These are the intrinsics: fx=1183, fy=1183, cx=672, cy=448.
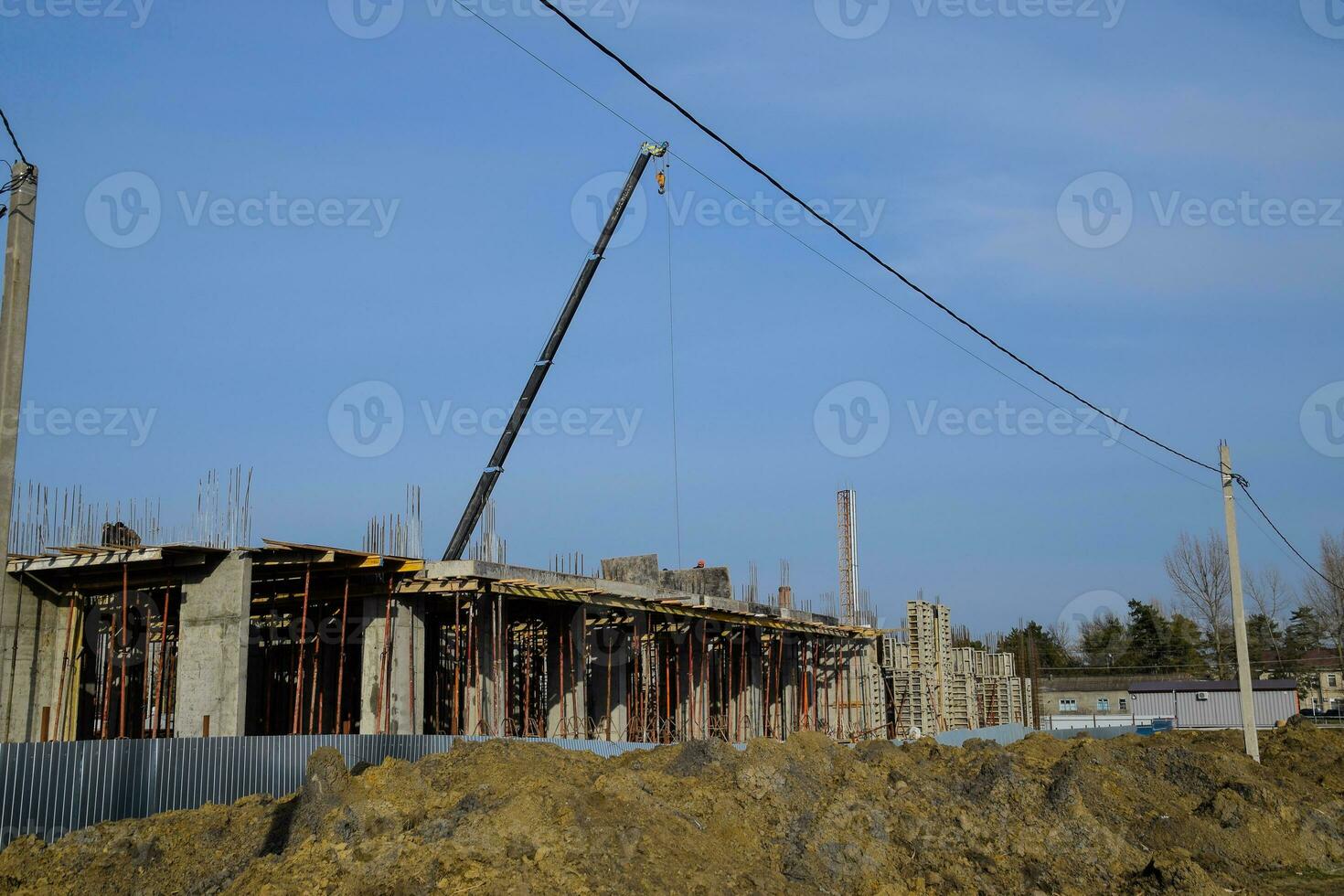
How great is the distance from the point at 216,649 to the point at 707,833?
37.1ft

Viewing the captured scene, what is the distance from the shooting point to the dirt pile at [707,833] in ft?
36.4

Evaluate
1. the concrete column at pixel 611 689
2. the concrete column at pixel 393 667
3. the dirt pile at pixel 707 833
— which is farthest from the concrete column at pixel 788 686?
the dirt pile at pixel 707 833

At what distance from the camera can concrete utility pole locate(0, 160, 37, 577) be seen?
11414mm

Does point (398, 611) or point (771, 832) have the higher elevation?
point (398, 611)

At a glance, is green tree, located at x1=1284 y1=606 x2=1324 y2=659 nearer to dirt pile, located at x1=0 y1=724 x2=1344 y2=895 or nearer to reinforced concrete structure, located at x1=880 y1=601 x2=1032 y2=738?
reinforced concrete structure, located at x1=880 y1=601 x2=1032 y2=738

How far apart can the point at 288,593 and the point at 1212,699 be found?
1721 inches

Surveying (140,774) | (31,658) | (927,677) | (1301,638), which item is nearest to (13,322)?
(140,774)

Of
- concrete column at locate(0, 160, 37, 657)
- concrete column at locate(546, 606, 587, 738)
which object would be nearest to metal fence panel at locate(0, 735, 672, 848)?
concrete column at locate(0, 160, 37, 657)

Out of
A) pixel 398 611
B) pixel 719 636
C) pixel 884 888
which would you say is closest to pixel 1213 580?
Answer: pixel 719 636

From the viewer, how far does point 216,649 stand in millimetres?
21266

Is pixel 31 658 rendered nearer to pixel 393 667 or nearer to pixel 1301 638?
pixel 393 667

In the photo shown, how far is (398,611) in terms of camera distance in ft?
79.4

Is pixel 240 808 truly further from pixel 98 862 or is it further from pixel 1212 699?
pixel 1212 699

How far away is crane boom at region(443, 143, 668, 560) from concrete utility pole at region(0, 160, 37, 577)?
17406 mm
